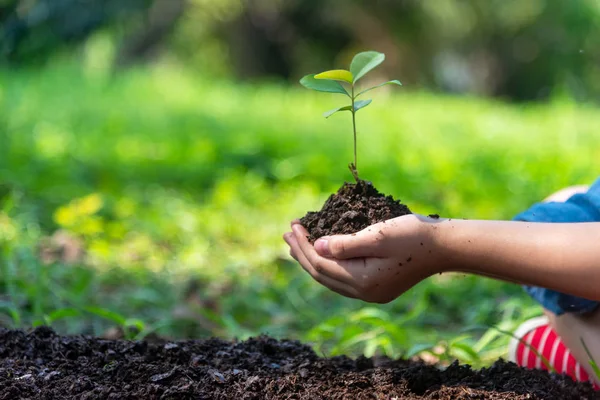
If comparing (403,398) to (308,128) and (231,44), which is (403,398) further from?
(231,44)

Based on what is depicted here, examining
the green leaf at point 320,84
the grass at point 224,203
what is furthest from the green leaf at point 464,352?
the green leaf at point 320,84

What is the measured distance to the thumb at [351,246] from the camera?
134 centimetres

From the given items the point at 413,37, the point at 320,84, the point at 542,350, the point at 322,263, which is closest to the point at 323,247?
the point at 322,263

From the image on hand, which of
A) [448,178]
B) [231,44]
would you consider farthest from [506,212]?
[231,44]

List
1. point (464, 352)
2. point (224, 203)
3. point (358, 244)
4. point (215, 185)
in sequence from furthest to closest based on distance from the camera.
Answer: point (215, 185), point (224, 203), point (464, 352), point (358, 244)

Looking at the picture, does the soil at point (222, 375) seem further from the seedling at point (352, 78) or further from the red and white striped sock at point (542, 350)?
the seedling at point (352, 78)

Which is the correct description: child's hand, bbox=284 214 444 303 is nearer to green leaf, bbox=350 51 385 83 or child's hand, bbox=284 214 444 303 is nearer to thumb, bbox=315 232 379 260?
thumb, bbox=315 232 379 260

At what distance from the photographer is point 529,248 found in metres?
1.36

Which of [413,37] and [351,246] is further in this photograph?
[413,37]

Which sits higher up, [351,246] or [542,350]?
[351,246]

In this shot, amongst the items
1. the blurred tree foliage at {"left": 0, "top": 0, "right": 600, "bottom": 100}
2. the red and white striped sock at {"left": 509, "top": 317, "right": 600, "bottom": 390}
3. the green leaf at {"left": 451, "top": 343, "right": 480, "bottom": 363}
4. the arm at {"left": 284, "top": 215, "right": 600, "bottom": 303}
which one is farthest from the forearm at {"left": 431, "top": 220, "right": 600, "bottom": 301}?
the blurred tree foliage at {"left": 0, "top": 0, "right": 600, "bottom": 100}

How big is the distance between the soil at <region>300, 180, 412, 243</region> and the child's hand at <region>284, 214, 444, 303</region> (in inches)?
2.8

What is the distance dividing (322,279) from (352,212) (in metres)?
0.15

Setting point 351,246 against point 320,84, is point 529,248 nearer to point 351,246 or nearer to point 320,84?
point 351,246
